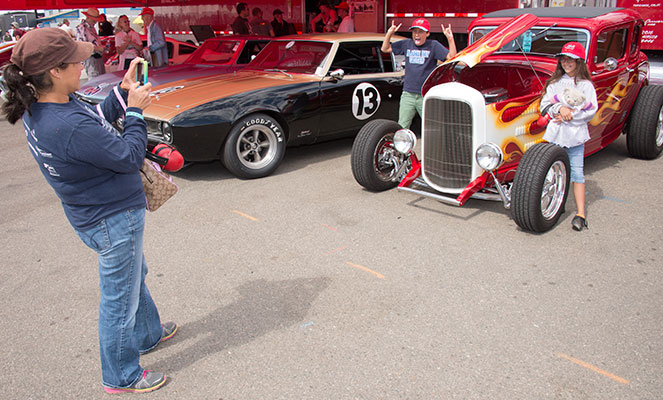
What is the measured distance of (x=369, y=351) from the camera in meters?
2.95

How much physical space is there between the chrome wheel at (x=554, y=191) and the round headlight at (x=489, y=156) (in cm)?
43

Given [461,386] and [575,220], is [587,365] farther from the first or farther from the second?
[575,220]

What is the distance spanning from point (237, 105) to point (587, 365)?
4.29m

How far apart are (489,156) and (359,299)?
5.68ft

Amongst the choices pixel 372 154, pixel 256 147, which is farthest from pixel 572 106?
pixel 256 147

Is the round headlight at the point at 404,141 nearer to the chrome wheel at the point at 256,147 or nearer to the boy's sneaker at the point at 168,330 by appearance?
the chrome wheel at the point at 256,147

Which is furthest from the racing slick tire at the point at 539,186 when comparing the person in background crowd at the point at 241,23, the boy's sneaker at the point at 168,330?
the person in background crowd at the point at 241,23

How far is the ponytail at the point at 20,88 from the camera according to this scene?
2.12m

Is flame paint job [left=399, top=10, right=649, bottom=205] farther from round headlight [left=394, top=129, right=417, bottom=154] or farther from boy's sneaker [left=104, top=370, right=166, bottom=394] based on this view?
boy's sneaker [left=104, top=370, right=166, bottom=394]

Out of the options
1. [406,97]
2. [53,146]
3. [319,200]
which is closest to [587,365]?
[53,146]

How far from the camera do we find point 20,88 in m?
2.12

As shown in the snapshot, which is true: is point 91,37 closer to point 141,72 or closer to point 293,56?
point 293,56

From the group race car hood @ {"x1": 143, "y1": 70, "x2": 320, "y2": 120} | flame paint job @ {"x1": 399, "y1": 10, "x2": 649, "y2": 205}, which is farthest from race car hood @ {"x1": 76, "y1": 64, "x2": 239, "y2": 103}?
flame paint job @ {"x1": 399, "y1": 10, "x2": 649, "y2": 205}

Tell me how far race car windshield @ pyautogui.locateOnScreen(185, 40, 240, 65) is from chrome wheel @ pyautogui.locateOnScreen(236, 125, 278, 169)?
292 cm
